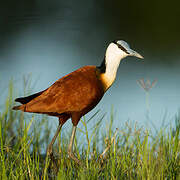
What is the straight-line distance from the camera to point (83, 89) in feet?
8.39

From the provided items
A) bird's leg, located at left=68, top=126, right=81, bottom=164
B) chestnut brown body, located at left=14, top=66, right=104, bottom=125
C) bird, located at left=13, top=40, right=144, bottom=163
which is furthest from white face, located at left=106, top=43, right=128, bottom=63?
bird's leg, located at left=68, top=126, right=81, bottom=164

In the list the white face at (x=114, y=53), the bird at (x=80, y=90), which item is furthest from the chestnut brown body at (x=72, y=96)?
the white face at (x=114, y=53)

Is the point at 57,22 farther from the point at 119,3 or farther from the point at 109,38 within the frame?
the point at 119,3

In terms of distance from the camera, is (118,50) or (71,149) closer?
(118,50)

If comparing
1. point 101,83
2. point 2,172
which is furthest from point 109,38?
point 2,172

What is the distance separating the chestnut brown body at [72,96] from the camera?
8.35 ft

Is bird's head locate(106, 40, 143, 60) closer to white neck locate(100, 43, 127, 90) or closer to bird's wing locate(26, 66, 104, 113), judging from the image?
white neck locate(100, 43, 127, 90)

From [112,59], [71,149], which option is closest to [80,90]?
[112,59]

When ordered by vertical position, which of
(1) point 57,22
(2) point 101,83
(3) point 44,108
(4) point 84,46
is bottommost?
(3) point 44,108

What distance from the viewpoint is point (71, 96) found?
101 inches

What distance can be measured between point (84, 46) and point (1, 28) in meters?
1.72

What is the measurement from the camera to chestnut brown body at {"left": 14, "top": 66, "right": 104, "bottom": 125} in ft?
8.35

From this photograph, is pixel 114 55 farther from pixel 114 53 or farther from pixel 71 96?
pixel 71 96

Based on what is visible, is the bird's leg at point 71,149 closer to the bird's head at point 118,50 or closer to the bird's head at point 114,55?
the bird's head at point 114,55
